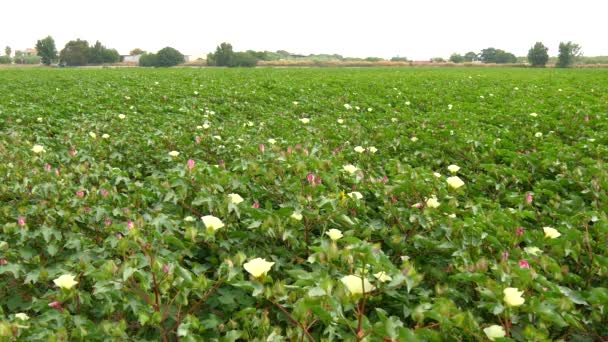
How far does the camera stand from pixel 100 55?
7475 cm

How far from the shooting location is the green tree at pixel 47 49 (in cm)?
7681

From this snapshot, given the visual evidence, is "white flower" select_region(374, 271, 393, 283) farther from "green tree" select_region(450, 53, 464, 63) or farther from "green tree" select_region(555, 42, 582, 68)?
"green tree" select_region(450, 53, 464, 63)

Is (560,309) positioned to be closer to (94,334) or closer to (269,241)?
(269,241)

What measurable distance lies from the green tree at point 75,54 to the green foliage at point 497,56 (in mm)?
78628

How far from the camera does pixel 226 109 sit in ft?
24.2

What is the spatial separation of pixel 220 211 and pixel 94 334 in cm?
81

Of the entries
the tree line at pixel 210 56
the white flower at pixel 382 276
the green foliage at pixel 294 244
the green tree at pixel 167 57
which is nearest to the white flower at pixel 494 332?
the green foliage at pixel 294 244

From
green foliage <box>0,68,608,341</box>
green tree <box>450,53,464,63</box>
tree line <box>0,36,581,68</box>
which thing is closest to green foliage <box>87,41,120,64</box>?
tree line <box>0,36,581,68</box>

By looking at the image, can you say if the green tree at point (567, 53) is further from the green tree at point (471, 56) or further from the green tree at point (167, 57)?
the green tree at point (167, 57)

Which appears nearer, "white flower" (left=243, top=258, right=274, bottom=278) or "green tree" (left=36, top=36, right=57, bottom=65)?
"white flower" (left=243, top=258, right=274, bottom=278)

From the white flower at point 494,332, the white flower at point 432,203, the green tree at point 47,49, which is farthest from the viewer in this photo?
the green tree at point 47,49

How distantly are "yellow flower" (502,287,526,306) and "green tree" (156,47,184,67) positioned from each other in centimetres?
7034

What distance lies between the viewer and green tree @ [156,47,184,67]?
65.4 m

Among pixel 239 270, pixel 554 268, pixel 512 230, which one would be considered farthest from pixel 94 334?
pixel 512 230
